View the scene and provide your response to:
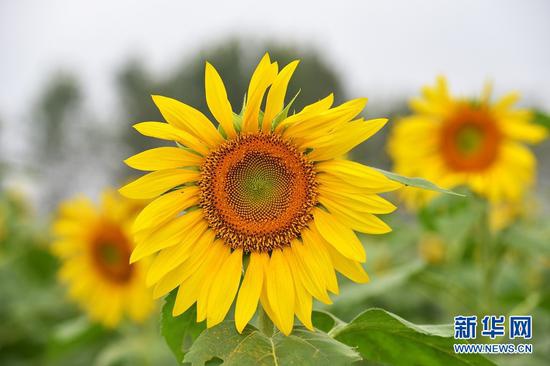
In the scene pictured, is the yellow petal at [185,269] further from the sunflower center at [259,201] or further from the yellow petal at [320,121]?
the yellow petal at [320,121]

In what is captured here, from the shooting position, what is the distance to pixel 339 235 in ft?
6.20

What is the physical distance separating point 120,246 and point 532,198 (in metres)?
4.48

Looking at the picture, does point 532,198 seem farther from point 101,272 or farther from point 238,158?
point 238,158

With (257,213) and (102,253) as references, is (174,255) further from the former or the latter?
(102,253)

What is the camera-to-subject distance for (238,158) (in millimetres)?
2018

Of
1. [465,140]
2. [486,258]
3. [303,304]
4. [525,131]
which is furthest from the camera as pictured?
[465,140]

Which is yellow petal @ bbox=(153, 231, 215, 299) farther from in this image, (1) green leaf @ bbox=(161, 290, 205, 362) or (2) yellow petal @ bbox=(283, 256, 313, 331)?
(2) yellow petal @ bbox=(283, 256, 313, 331)

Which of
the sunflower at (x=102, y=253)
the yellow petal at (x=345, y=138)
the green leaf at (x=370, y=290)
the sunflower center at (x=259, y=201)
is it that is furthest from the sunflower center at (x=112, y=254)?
the yellow petal at (x=345, y=138)

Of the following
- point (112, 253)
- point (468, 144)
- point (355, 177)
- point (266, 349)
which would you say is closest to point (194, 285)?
point (266, 349)

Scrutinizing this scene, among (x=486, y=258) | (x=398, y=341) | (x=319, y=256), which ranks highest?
(x=319, y=256)

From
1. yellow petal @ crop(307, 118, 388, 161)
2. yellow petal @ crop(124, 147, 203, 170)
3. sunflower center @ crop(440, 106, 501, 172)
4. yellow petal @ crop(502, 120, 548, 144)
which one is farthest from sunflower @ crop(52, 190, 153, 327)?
yellow petal @ crop(307, 118, 388, 161)

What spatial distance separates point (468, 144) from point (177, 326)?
253cm

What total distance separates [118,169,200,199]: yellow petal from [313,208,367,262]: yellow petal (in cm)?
35

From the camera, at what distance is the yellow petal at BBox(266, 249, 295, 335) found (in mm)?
1811
